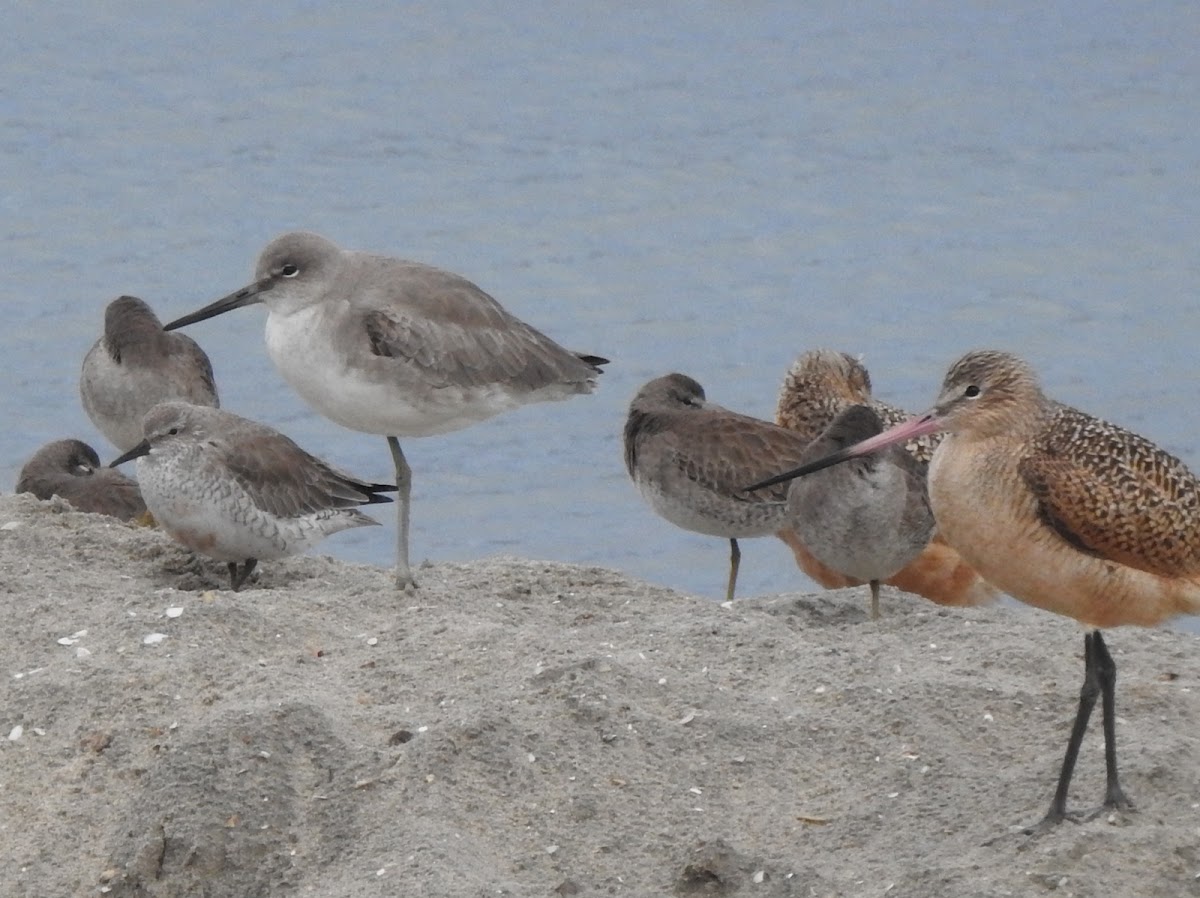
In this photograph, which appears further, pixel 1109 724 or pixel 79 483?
pixel 79 483

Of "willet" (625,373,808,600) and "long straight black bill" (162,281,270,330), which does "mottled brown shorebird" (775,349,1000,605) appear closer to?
"willet" (625,373,808,600)

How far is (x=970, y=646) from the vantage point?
22.3ft

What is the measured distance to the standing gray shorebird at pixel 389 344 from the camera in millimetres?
7289

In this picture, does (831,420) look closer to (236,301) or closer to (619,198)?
(236,301)

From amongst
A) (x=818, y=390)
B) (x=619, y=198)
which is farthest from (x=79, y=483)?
(x=619, y=198)

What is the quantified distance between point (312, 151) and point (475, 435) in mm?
3981

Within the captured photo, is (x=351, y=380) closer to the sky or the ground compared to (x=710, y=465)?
closer to the sky

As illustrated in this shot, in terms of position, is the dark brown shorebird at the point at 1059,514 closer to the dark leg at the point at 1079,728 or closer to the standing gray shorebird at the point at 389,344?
the dark leg at the point at 1079,728

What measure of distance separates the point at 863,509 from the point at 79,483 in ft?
10.8

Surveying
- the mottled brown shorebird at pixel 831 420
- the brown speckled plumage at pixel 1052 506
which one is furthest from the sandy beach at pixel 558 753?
the mottled brown shorebird at pixel 831 420

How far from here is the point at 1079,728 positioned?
5660 millimetres

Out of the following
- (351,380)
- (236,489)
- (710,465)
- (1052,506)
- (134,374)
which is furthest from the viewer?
(134,374)

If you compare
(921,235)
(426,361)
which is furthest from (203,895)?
(921,235)

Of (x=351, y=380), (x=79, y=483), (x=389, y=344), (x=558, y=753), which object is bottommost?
(x=79, y=483)
